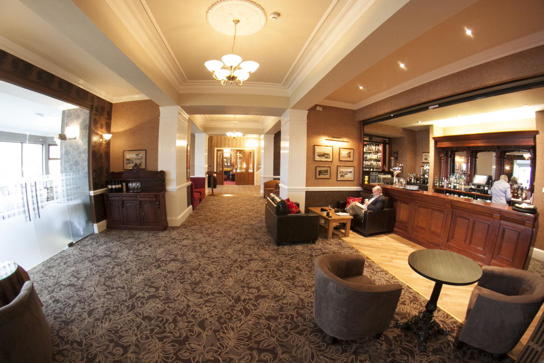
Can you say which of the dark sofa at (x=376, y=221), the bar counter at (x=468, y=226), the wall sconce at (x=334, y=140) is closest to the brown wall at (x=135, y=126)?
the wall sconce at (x=334, y=140)

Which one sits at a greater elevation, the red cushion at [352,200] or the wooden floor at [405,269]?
the red cushion at [352,200]

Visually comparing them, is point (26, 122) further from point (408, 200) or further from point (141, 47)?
point (408, 200)

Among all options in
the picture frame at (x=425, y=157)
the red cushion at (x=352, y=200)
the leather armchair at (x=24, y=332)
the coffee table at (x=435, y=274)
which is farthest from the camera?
the picture frame at (x=425, y=157)

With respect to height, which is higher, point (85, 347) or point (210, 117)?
point (210, 117)

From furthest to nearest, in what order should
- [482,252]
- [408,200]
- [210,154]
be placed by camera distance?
[210,154] → [408,200] → [482,252]

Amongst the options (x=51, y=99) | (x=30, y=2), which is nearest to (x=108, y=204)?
(x=51, y=99)

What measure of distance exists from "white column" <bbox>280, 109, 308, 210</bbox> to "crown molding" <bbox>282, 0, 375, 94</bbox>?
4.36 feet

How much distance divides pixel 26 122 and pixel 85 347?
7734 millimetres

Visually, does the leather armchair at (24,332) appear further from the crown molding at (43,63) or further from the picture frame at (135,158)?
the picture frame at (135,158)

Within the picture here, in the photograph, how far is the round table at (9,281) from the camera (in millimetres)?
1765

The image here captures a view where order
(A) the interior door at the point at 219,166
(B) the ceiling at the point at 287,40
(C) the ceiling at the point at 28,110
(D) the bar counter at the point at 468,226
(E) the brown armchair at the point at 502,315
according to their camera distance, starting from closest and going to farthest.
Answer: (E) the brown armchair at the point at 502,315, (B) the ceiling at the point at 287,40, (D) the bar counter at the point at 468,226, (C) the ceiling at the point at 28,110, (A) the interior door at the point at 219,166

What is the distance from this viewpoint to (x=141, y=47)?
317cm

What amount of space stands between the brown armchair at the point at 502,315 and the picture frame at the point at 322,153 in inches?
169

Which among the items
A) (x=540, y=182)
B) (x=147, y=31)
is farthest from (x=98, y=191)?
(x=540, y=182)
